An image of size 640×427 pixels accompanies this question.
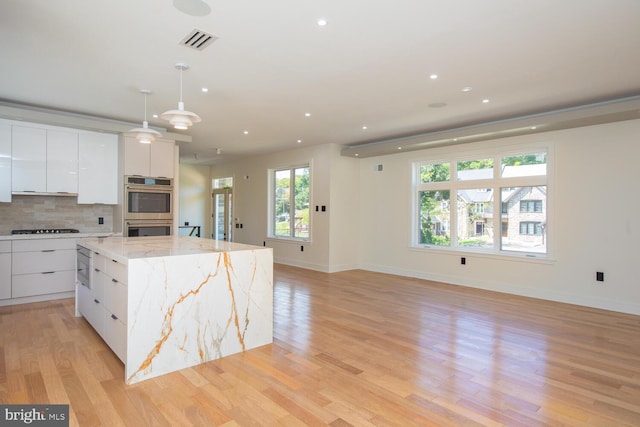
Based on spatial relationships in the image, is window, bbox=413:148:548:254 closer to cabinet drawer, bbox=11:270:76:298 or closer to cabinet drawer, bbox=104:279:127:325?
cabinet drawer, bbox=104:279:127:325

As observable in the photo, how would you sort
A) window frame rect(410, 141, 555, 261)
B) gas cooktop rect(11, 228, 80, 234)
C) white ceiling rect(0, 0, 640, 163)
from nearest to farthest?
white ceiling rect(0, 0, 640, 163) → gas cooktop rect(11, 228, 80, 234) → window frame rect(410, 141, 555, 261)

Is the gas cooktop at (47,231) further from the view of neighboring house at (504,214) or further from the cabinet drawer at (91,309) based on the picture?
the view of neighboring house at (504,214)

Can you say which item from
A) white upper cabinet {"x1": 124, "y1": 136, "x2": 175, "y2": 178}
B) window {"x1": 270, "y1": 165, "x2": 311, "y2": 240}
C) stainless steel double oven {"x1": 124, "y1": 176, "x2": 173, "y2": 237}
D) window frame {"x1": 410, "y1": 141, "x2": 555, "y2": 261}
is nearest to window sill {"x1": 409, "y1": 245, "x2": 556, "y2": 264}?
window frame {"x1": 410, "y1": 141, "x2": 555, "y2": 261}

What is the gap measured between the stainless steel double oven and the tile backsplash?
0.55m

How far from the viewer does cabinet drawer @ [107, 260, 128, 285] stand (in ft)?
9.17

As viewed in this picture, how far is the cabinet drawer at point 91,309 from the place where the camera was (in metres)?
3.43

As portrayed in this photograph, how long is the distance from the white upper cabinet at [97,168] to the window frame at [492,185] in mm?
5284

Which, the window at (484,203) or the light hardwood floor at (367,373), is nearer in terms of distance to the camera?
the light hardwood floor at (367,373)

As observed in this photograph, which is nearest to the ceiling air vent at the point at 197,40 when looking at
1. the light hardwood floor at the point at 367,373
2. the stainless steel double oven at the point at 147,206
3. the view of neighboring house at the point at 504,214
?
the light hardwood floor at the point at 367,373

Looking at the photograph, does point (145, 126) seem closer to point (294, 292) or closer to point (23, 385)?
point (23, 385)

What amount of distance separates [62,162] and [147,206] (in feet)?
4.24

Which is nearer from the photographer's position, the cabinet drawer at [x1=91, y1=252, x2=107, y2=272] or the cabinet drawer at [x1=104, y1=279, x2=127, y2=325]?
the cabinet drawer at [x1=104, y1=279, x2=127, y2=325]

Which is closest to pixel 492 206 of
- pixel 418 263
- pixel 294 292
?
pixel 418 263

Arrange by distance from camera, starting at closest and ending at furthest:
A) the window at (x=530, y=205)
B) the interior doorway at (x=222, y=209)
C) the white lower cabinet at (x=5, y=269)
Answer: the white lower cabinet at (x=5, y=269) < the window at (x=530, y=205) < the interior doorway at (x=222, y=209)
